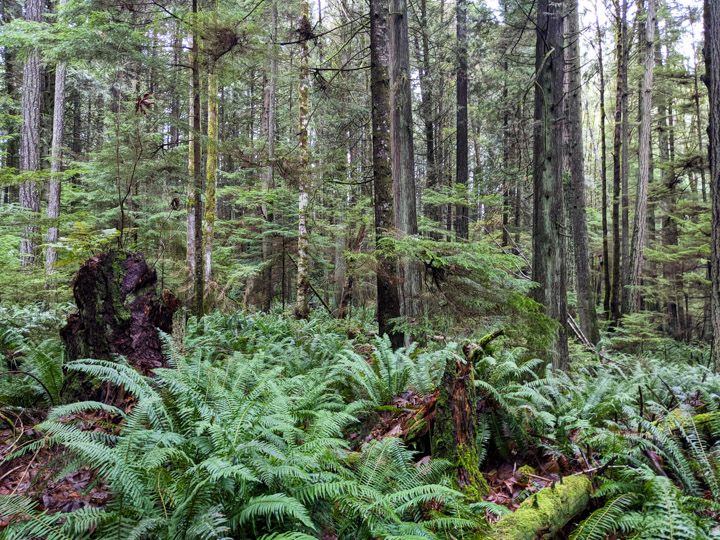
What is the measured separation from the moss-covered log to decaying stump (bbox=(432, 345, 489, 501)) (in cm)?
50

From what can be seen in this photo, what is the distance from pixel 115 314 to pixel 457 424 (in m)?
3.48

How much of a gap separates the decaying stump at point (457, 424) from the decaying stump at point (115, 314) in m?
2.79

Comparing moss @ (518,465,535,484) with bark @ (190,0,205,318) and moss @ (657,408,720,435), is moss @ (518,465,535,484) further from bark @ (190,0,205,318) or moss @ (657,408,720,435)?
bark @ (190,0,205,318)

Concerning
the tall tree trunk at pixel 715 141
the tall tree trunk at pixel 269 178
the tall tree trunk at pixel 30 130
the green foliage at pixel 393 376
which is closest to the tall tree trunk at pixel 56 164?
the tall tree trunk at pixel 30 130

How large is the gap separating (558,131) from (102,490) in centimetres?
656

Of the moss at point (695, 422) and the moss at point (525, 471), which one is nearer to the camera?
the moss at point (525, 471)

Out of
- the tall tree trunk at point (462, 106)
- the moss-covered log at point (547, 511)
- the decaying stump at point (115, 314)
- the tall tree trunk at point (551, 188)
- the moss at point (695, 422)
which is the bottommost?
the moss-covered log at point (547, 511)

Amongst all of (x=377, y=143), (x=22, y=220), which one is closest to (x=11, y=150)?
(x=22, y=220)

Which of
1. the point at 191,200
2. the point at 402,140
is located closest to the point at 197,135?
the point at 191,200

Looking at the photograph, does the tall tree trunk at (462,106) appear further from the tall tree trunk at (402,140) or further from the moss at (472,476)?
the moss at (472,476)

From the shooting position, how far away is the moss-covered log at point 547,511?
6.64 ft

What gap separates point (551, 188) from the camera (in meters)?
5.65

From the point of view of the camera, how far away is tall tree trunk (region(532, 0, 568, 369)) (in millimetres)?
5617

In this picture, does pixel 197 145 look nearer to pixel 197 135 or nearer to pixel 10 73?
pixel 197 135
